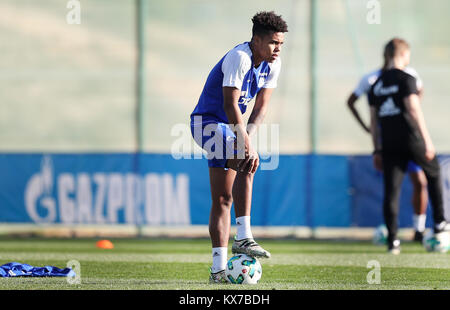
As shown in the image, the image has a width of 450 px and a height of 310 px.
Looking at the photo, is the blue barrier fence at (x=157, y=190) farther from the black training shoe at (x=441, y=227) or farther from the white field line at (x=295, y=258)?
the black training shoe at (x=441, y=227)

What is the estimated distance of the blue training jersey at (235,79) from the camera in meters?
6.67

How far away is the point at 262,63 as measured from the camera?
707cm

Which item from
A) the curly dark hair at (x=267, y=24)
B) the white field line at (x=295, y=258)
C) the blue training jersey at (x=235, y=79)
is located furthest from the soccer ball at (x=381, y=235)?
the curly dark hair at (x=267, y=24)

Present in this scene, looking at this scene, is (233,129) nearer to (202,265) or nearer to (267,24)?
(267,24)

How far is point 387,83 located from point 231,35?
7178 mm

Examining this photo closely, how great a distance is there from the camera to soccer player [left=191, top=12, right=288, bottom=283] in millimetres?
6680

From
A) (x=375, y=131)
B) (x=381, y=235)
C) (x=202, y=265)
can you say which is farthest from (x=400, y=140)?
(x=202, y=265)

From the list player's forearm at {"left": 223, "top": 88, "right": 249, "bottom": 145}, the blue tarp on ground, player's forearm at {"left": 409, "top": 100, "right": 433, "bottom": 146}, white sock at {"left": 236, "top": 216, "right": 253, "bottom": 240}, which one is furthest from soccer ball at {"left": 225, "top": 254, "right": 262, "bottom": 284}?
player's forearm at {"left": 409, "top": 100, "right": 433, "bottom": 146}

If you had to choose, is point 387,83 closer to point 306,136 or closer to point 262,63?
point 262,63

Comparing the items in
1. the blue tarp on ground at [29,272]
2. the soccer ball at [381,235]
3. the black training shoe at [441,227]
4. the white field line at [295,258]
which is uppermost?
the blue tarp on ground at [29,272]

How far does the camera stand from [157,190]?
597 inches

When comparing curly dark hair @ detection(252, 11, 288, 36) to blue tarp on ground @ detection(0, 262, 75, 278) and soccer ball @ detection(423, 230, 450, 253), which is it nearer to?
blue tarp on ground @ detection(0, 262, 75, 278)

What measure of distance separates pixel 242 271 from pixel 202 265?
2234 mm

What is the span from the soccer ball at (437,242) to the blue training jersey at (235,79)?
13.4 ft
